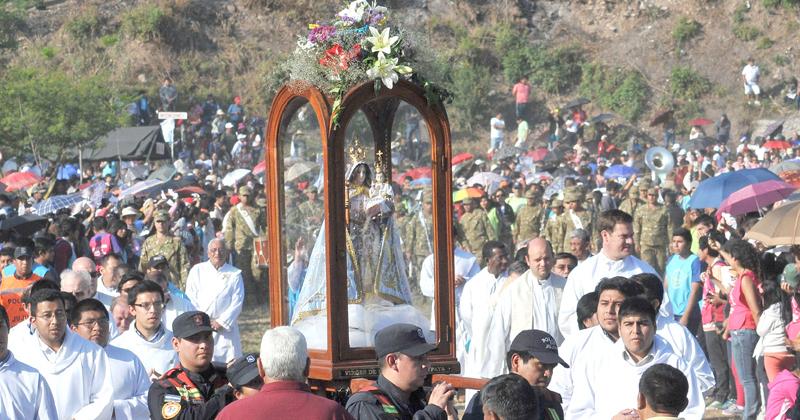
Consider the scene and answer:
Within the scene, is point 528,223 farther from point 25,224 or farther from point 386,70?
point 386,70

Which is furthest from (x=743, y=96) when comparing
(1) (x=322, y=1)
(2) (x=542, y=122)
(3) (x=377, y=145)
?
(3) (x=377, y=145)

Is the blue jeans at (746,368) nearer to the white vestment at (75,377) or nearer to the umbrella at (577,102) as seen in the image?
the white vestment at (75,377)

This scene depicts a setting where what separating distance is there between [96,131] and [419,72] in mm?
22421

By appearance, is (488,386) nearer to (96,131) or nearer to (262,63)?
(96,131)

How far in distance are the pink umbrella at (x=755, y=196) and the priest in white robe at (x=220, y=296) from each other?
5957mm

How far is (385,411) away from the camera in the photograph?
529 centimetres

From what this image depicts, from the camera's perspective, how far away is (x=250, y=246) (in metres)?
16.4

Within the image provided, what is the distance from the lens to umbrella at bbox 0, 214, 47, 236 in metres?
15.8

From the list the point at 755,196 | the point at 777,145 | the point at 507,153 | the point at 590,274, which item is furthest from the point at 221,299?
the point at 507,153

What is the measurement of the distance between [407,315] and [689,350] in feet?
5.19

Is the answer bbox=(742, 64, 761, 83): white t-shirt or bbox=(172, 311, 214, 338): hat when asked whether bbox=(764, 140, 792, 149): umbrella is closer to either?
bbox=(742, 64, 761, 83): white t-shirt

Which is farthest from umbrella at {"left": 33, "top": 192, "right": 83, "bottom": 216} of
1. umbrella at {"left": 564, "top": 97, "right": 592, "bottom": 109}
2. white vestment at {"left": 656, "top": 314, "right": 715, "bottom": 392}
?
umbrella at {"left": 564, "top": 97, "right": 592, "bottom": 109}

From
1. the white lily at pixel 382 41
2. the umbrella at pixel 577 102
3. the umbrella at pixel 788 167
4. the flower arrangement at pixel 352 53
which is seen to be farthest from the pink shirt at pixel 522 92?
the white lily at pixel 382 41

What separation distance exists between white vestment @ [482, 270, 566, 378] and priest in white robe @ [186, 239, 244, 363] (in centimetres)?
243
